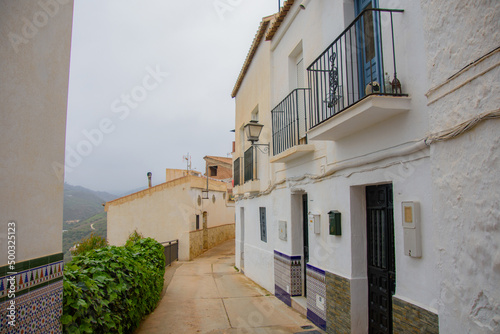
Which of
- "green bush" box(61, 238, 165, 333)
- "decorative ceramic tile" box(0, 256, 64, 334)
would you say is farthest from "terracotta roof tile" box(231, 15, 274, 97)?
"decorative ceramic tile" box(0, 256, 64, 334)

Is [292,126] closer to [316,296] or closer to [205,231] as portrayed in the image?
[316,296]

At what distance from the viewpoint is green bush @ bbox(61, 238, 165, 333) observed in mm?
3484

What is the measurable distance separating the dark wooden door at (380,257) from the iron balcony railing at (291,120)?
86.5 inches

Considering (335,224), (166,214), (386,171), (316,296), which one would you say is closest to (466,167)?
(386,171)

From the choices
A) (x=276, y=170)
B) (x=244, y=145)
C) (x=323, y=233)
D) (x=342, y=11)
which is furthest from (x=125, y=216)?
(x=342, y=11)

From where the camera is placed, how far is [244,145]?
12086 mm

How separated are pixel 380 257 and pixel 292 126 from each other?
3.25 m

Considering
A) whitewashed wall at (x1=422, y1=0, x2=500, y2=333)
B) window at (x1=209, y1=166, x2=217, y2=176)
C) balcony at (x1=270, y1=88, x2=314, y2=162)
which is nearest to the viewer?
whitewashed wall at (x1=422, y1=0, x2=500, y2=333)

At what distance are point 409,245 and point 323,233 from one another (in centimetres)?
224

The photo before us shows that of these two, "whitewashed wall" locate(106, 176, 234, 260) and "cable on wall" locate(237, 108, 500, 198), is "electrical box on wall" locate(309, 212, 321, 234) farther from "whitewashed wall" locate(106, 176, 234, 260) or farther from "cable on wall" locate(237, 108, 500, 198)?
"whitewashed wall" locate(106, 176, 234, 260)

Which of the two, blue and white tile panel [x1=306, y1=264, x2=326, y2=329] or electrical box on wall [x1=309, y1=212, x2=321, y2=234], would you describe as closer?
blue and white tile panel [x1=306, y1=264, x2=326, y2=329]

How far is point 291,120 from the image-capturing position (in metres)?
7.01

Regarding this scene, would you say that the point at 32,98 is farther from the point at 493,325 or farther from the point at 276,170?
the point at 276,170

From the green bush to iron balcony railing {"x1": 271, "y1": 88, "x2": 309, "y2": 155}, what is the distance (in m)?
3.68
